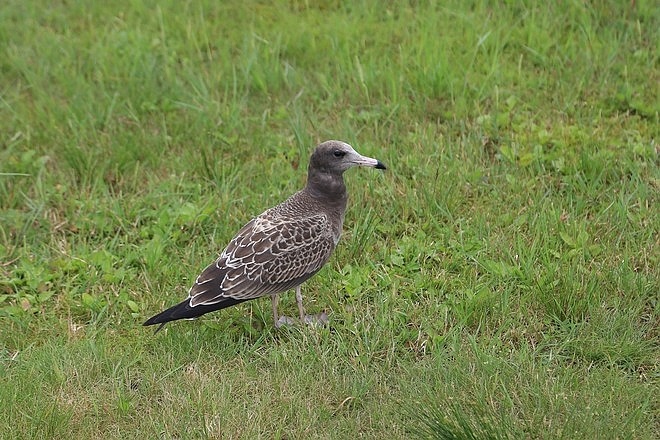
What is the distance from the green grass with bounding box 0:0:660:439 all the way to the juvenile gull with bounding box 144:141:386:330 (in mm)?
291

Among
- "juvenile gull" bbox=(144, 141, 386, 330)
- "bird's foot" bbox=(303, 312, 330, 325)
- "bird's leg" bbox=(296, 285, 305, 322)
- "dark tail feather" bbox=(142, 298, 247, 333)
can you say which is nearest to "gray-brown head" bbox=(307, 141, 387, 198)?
"juvenile gull" bbox=(144, 141, 386, 330)

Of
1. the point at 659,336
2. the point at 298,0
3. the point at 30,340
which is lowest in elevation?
the point at 30,340

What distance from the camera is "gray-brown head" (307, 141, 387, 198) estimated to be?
17.3 ft

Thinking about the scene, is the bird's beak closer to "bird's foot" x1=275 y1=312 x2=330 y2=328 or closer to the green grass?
the green grass

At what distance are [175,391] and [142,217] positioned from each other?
1.73 meters

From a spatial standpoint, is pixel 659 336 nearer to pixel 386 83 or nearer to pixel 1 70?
pixel 386 83

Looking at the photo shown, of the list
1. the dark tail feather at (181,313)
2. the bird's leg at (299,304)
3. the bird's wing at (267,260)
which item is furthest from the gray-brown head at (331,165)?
the dark tail feather at (181,313)

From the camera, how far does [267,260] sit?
16.3ft

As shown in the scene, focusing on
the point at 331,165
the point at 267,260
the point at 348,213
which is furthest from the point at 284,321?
the point at 348,213

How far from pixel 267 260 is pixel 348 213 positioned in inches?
42.0

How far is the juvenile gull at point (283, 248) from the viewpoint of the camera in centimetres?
484

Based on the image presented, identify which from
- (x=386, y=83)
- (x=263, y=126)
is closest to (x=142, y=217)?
(x=263, y=126)

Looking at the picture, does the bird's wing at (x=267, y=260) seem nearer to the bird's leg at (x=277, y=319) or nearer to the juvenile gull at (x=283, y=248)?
the juvenile gull at (x=283, y=248)

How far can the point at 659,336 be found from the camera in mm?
4820
